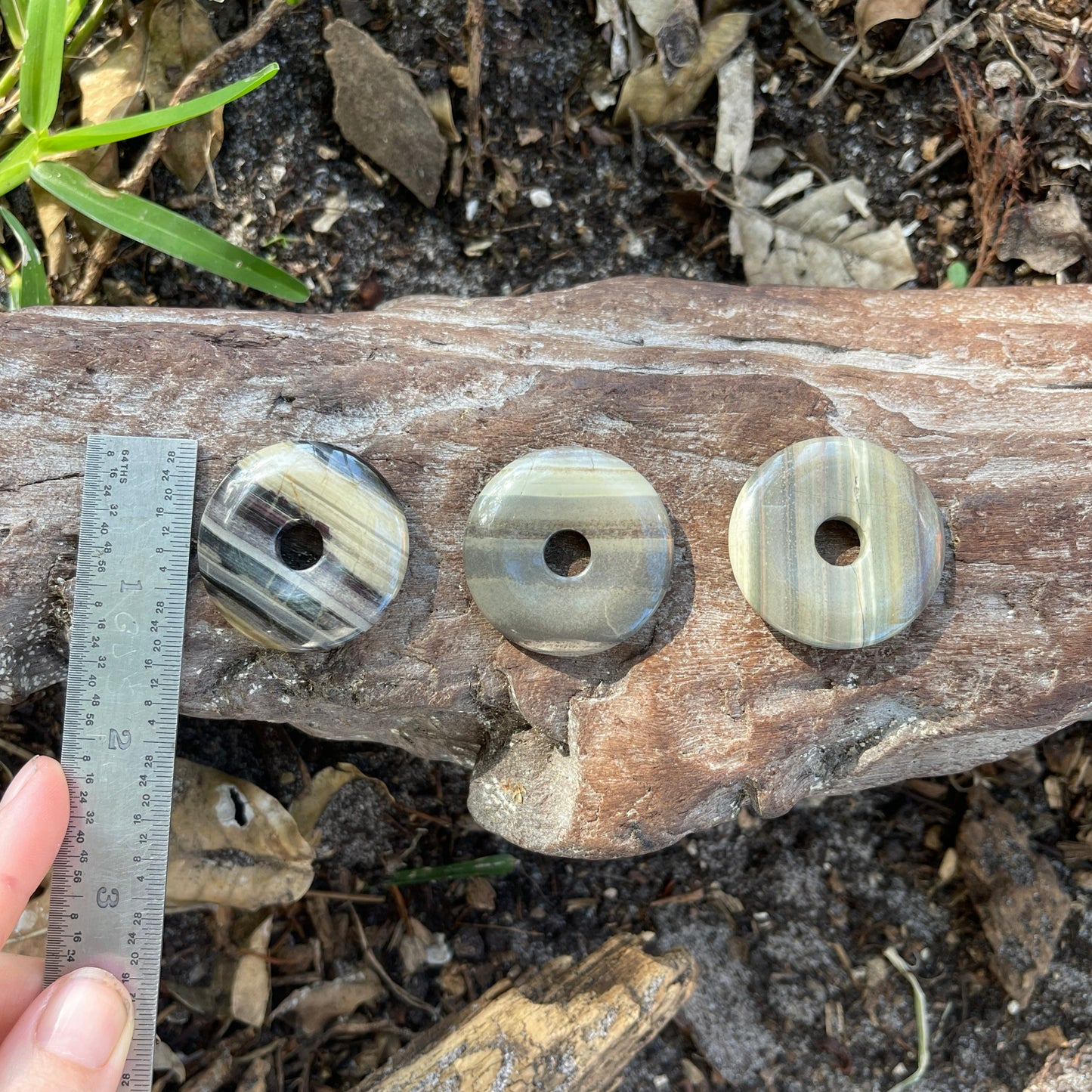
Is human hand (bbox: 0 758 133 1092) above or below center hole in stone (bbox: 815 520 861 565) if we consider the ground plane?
below

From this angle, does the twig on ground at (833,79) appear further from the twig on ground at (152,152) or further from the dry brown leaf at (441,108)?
the twig on ground at (152,152)

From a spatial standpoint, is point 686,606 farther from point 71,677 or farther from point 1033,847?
point 1033,847

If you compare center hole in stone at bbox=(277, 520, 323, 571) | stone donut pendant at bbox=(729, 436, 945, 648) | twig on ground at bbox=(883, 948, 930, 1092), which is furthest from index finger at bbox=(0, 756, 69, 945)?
twig on ground at bbox=(883, 948, 930, 1092)

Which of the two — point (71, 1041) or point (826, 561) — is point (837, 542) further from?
point (71, 1041)

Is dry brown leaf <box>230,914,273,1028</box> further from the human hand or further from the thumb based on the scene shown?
the thumb

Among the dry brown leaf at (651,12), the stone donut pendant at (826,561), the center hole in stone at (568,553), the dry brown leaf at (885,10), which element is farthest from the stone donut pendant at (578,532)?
the dry brown leaf at (885,10)

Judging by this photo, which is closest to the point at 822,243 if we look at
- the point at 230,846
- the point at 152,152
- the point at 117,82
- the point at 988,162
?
the point at 988,162
